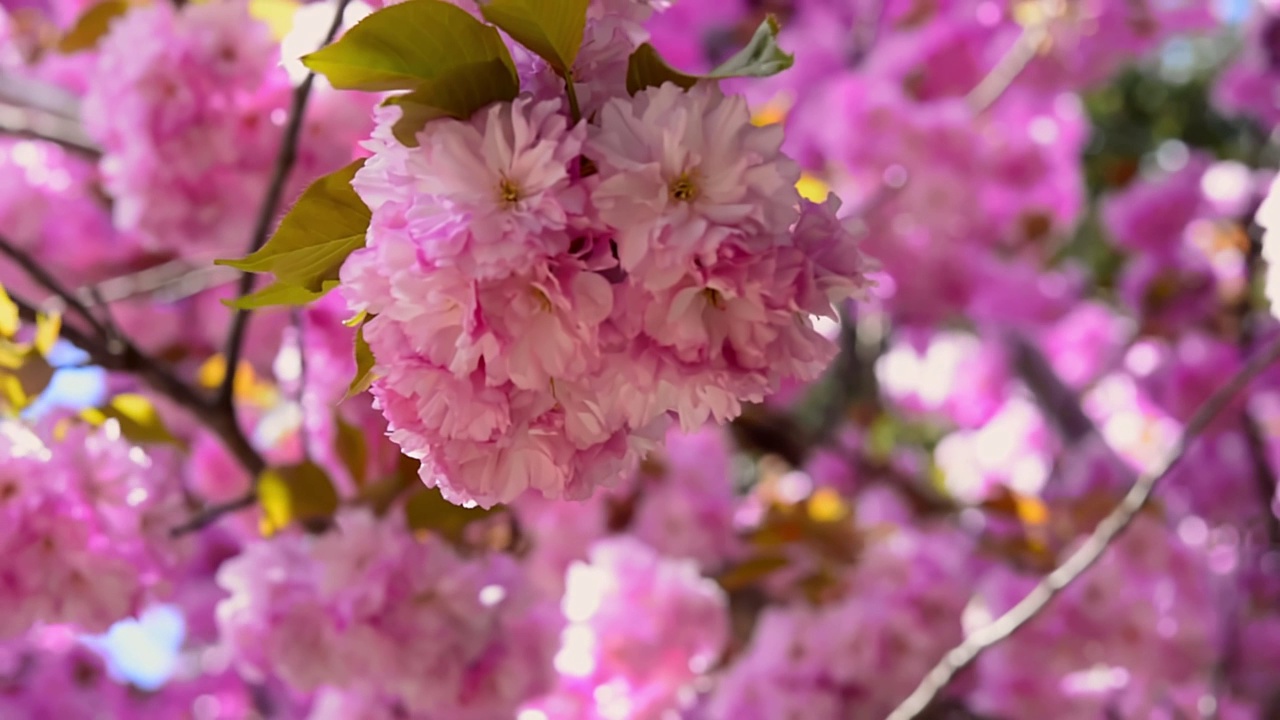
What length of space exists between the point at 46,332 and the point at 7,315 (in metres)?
0.03

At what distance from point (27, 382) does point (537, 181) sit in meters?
0.62

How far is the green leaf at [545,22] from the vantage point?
0.42 metres

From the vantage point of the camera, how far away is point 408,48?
0.43 metres

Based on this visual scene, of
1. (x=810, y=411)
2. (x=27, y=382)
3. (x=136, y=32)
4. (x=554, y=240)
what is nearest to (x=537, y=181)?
(x=554, y=240)

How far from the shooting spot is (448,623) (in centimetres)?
95

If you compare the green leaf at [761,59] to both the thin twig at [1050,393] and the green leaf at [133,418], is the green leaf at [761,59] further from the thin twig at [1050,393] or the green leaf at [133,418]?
the thin twig at [1050,393]

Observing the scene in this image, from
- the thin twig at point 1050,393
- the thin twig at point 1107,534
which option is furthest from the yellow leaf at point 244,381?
the thin twig at point 1050,393

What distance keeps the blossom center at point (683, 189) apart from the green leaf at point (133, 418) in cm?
68

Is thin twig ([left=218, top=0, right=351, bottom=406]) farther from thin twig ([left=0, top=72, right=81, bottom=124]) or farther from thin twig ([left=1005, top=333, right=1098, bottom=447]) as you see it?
thin twig ([left=1005, top=333, right=1098, bottom=447])

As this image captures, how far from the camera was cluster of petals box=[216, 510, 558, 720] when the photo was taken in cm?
92

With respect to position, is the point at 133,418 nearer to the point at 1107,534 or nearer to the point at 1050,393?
the point at 1107,534

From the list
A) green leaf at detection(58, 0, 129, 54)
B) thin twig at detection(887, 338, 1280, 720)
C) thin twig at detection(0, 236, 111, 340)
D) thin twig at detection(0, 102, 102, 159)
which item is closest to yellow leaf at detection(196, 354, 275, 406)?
thin twig at detection(0, 102, 102, 159)

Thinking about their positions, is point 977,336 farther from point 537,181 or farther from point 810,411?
point 537,181

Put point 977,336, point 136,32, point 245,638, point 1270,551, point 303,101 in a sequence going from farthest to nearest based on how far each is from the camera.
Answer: point 977,336
point 1270,551
point 136,32
point 245,638
point 303,101
